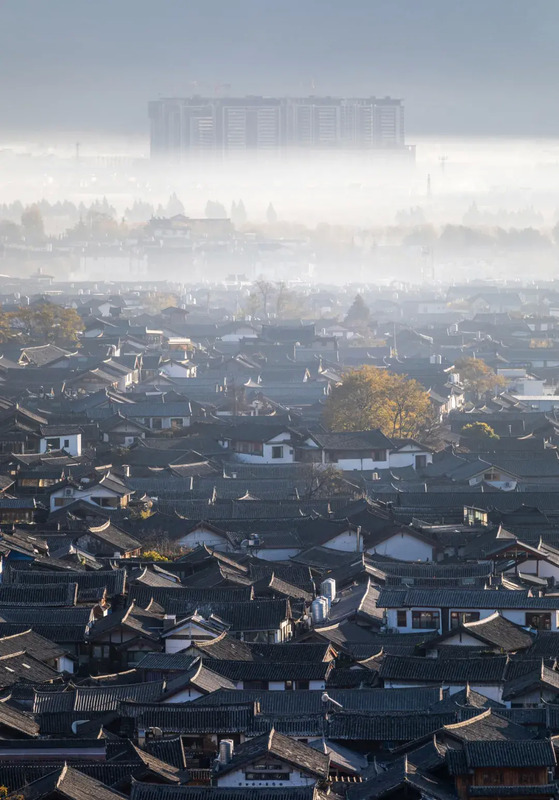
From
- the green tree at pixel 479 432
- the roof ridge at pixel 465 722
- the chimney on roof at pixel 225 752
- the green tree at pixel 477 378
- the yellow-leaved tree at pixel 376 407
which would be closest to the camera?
the chimney on roof at pixel 225 752

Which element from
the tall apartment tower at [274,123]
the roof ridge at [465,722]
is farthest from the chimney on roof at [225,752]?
the tall apartment tower at [274,123]

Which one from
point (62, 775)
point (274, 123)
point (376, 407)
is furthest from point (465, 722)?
point (274, 123)

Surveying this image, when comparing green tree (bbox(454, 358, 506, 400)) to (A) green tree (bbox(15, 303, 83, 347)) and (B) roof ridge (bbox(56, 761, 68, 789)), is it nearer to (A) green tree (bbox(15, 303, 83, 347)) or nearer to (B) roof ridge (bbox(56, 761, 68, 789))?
(A) green tree (bbox(15, 303, 83, 347))

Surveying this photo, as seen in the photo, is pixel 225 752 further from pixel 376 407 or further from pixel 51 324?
pixel 51 324

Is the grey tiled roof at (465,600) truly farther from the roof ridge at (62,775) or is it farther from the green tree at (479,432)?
the green tree at (479,432)

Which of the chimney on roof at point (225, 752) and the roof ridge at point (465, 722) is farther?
the roof ridge at point (465, 722)
